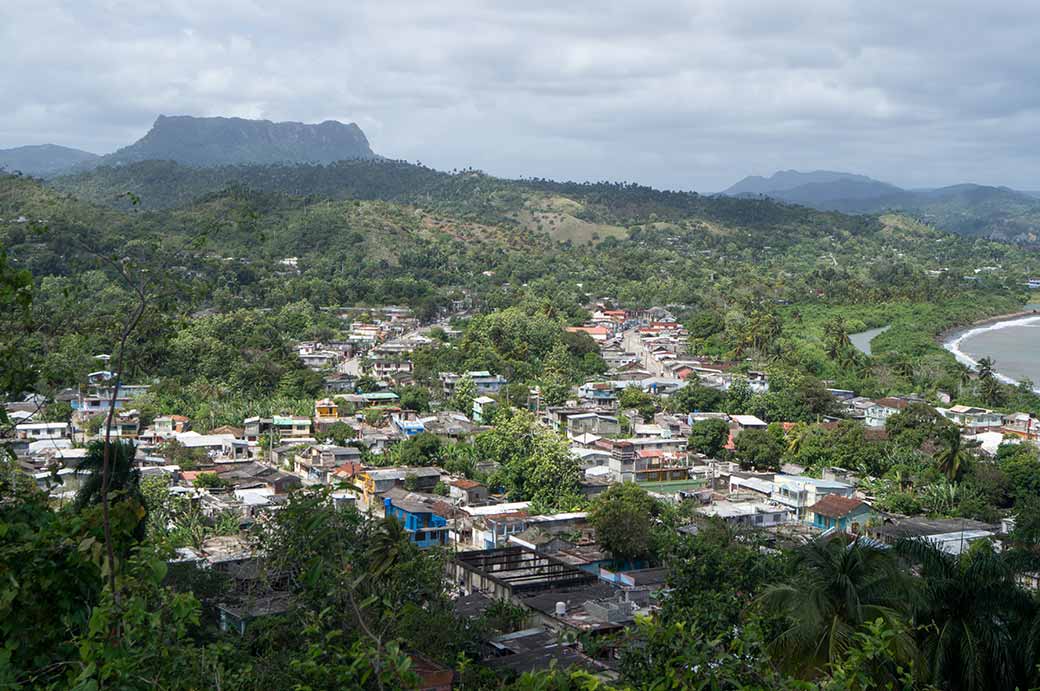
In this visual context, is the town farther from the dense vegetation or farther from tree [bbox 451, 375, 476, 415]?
the dense vegetation

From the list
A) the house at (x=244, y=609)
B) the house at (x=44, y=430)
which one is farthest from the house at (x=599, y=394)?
the house at (x=244, y=609)

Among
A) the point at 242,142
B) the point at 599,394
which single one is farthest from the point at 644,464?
the point at 242,142

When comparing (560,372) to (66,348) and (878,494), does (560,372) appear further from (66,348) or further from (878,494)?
(66,348)

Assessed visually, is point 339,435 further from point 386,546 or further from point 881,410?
point 881,410

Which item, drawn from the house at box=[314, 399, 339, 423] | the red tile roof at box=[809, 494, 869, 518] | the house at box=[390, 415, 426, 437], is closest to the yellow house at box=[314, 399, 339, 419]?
the house at box=[314, 399, 339, 423]

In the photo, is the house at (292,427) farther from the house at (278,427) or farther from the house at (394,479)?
the house at (394,479)

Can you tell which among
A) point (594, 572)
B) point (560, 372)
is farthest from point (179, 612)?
point (560, 372)
